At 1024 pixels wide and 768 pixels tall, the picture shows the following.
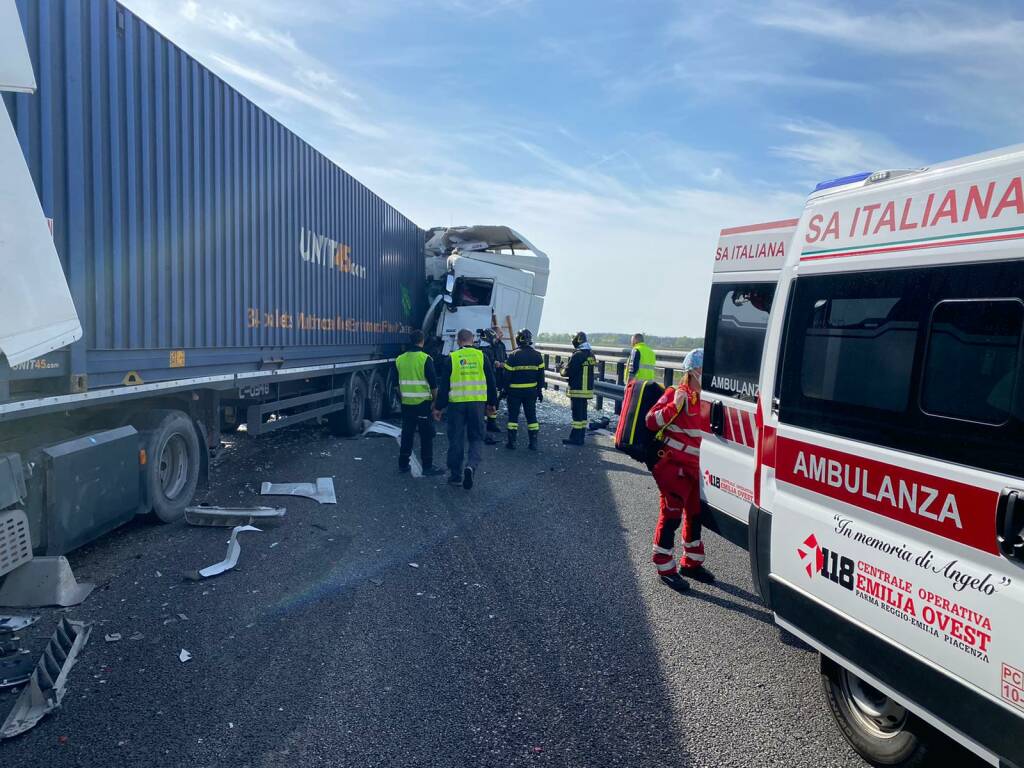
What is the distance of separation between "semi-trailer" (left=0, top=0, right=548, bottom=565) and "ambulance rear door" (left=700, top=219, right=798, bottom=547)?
4.25m

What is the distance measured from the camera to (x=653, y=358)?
35.5ft

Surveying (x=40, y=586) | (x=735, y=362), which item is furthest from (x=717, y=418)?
(x=40, y=586)

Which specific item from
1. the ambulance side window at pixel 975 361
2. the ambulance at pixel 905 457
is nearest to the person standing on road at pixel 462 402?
the ambulance at pixel 905 457

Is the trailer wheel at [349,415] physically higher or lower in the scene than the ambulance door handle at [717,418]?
lower

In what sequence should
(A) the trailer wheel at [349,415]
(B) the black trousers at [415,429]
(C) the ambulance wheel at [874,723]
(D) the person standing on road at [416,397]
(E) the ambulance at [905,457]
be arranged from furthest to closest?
(A) the trailer wheel at [349,415], (B) the black trousers at [415,429], (D) the person standing on road at [416,397], (C) the ambulance wheel at [874,723], (E) the ambulance at [905,457]

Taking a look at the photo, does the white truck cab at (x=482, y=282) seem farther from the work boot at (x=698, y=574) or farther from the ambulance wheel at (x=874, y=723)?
the ambulance wheel at (x=874, y=723)

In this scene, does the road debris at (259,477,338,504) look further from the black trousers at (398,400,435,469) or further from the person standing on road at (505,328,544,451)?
the person standing on road at (505,328,544,451)

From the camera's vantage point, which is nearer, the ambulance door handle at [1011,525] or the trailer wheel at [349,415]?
the ambulance door handle at [1011,525]

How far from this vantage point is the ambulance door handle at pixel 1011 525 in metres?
2.19

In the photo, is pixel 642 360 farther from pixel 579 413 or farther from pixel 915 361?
pixel 915 361

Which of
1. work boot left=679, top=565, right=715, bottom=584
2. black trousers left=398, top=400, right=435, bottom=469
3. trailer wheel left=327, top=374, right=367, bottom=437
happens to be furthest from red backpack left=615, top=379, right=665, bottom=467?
trailer wheel left=327, top=374, right=367, bottom=437

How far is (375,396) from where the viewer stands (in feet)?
41.8

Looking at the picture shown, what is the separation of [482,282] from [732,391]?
926 cm

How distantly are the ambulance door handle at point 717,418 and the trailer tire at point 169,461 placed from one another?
454 cm
